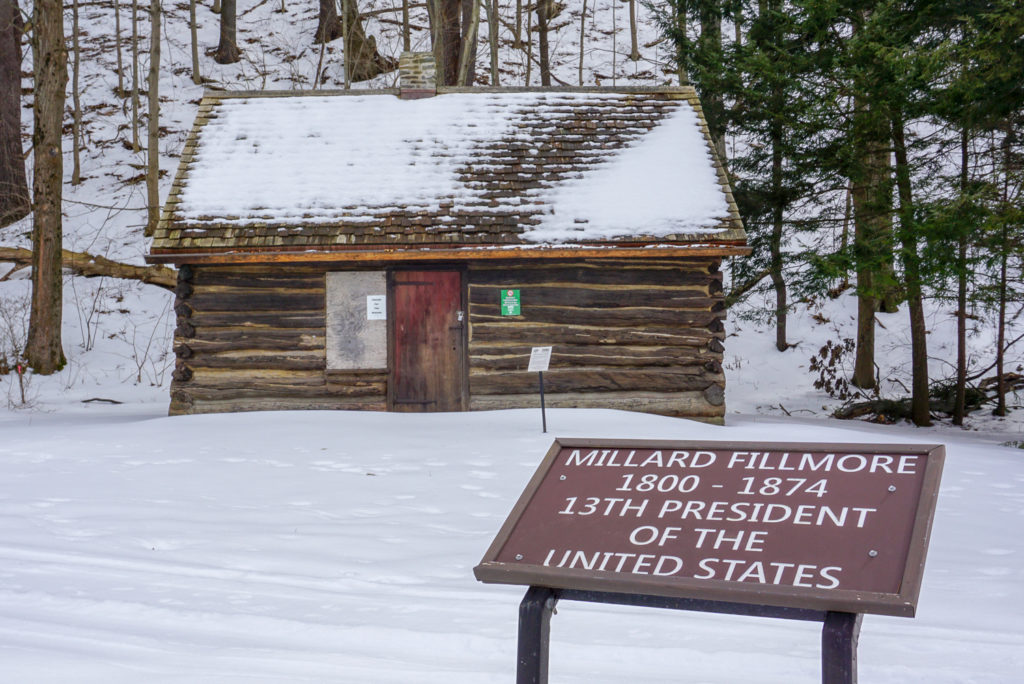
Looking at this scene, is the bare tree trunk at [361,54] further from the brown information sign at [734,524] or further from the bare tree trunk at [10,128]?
the brown information sign at [734,524]

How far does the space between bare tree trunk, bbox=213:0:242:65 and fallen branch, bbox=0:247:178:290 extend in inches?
502

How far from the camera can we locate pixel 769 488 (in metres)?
2.99

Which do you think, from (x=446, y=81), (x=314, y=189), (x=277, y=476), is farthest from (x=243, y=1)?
(x=277, y=476)

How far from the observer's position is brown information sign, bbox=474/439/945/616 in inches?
102

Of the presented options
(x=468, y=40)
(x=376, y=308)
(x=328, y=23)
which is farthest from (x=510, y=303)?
(x=328, y=23)

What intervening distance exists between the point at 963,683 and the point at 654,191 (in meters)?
9.34

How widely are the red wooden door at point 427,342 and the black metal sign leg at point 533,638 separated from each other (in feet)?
29.8

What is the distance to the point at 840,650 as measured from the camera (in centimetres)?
254

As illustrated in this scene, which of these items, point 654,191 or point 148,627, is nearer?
point 148,627

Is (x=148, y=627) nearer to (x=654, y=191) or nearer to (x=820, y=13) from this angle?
(x=654, y=191)

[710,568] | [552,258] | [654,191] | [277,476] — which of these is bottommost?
[277,476]

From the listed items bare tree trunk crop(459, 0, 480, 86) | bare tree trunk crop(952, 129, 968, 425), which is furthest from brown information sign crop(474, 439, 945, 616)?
bare tree trunk crop(459, 0, 480, 86)

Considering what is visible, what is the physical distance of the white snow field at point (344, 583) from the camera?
12.7 ft

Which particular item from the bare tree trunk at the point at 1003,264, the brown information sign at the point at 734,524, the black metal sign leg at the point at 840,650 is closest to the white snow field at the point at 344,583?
the brown information sign at the point at 734,524
